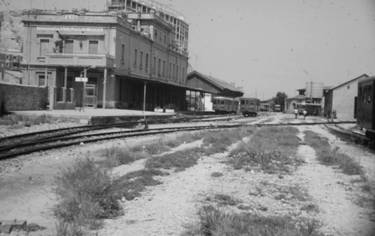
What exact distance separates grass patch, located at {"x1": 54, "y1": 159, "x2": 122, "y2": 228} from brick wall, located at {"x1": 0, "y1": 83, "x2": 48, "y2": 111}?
2038 cm

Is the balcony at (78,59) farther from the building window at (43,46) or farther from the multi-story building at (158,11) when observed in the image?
the multi-story building at (158,11)

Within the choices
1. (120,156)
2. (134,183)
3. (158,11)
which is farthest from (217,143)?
(158,11)

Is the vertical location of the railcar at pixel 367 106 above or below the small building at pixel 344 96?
below

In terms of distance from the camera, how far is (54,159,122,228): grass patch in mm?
6395

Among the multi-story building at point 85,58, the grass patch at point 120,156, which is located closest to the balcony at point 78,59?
the multi-story building at point 85,58

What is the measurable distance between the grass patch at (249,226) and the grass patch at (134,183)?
193cm

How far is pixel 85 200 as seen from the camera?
6.82 m

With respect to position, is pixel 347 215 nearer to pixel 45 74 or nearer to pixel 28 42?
pixel 45 74

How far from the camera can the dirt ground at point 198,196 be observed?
6.51 metres

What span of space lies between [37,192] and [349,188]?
6.44m

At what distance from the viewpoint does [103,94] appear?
4050 centimetres

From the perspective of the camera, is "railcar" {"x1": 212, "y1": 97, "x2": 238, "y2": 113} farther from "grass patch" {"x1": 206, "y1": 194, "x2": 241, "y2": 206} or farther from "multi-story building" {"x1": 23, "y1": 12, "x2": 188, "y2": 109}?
"grass patch" {"x1": 206, "y1": 194, "x2": 241, "y2": 206}

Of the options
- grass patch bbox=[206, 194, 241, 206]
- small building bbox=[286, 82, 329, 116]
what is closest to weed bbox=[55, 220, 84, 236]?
grass patch bbox=[206, 194, 241, 206]

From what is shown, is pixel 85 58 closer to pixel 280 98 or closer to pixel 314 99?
pixel 314 99
